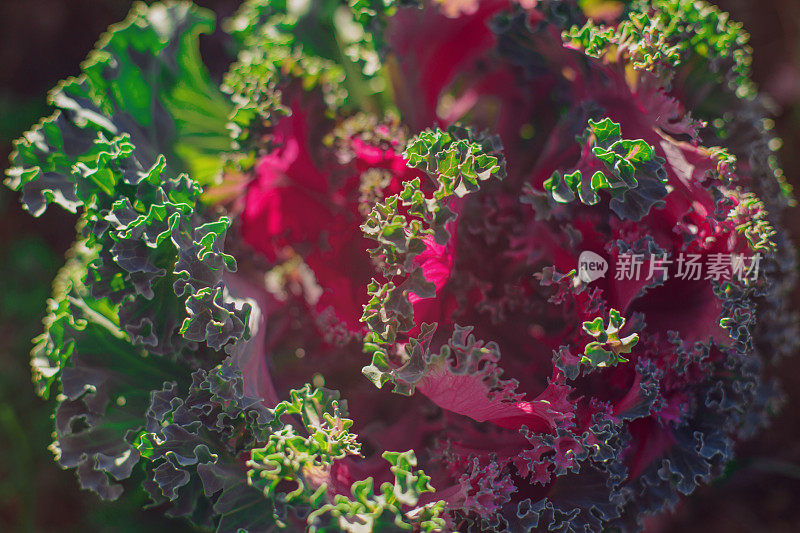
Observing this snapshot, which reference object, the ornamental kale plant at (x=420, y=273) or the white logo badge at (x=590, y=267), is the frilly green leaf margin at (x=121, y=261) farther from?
the white logo badge at (x=590, y=267)

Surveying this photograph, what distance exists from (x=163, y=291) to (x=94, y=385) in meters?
0.37

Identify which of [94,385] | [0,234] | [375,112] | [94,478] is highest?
[375,112]

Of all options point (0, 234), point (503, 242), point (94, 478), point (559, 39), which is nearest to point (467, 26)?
point (559, 39)

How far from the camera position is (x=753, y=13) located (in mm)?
3252

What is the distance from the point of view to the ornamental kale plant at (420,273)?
163 cm

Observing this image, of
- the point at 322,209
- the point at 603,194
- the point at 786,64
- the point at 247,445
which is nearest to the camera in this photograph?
the point at 247,445

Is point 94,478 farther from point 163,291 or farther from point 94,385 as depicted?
point 163,291

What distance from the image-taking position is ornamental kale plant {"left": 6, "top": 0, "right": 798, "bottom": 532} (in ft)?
5.35

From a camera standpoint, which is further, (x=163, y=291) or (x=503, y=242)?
(x=503, y=242)

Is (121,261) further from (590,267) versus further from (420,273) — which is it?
(590,267)

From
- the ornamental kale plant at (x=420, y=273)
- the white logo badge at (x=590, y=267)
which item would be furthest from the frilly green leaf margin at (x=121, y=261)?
the white logo badge at (x=590, y=267)

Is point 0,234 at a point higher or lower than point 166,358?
lower

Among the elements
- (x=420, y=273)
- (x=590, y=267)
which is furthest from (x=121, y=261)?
(x=590, y=267)

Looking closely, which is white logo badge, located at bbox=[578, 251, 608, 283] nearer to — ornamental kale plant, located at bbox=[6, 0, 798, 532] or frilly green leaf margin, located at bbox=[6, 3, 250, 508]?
ornamental kale plant, located at bbox=[6, 0, 798, 532]
